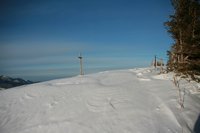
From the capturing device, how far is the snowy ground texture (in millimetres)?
9398

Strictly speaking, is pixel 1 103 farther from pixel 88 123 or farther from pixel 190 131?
pixel 190 131

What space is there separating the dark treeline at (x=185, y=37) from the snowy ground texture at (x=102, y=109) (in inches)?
85.9

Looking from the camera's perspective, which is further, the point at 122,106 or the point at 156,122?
the point at 122,106

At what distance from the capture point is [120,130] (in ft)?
29.7

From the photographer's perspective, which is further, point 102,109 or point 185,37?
point 185,37

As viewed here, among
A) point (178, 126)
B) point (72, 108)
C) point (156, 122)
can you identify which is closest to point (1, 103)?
point (72, 108)

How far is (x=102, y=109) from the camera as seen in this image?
36.0ft

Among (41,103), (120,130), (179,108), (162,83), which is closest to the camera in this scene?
(120,130)

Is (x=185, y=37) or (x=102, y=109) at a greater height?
(x=185, y=37)

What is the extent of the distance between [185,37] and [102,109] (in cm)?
956

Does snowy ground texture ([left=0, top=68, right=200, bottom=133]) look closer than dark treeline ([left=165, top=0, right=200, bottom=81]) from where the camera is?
Yes

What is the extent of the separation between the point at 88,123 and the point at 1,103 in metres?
6.16

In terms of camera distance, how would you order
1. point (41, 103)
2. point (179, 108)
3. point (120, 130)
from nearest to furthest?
point (120, 130) < point (179, 108) < point (41, 103)

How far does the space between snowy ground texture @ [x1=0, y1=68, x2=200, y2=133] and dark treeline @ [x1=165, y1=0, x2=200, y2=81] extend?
2.18m
